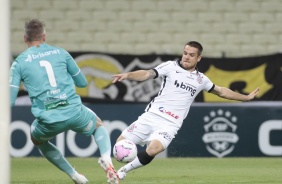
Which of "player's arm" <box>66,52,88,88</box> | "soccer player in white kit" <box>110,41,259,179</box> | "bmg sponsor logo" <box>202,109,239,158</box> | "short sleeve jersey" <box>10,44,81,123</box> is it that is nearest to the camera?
"short sleeve jersey" <box>10,44,81,123</box>

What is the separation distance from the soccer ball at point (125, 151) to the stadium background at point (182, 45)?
563 centimetres

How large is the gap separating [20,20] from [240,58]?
4472mm

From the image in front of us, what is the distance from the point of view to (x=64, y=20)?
17.0 meters

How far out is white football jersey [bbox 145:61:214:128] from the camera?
9695mm

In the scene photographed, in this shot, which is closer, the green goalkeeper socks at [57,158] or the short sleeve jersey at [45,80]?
the short sleeve jersey at [45,80]

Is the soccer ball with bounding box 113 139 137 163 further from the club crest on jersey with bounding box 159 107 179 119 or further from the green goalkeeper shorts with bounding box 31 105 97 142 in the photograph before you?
the club crest on jersey with bounding box 159 107 179 119

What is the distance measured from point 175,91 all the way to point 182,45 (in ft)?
24.2

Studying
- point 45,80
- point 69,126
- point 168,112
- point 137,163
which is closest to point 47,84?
point 45,80

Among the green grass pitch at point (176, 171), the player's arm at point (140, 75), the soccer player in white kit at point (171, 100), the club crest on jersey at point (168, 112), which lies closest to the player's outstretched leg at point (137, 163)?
the soccer player in white kit at point (171, 100)

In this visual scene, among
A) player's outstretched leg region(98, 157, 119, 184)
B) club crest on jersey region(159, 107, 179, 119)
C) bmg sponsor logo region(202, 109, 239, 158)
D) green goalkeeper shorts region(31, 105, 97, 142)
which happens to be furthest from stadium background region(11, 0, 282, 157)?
player's outstretched leg region(98, 157, 119, 184)

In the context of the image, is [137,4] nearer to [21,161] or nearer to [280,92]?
[280,92]

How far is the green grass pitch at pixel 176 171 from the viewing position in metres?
10.1

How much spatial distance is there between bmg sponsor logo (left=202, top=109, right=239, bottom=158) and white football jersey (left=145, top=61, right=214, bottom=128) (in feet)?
16.3

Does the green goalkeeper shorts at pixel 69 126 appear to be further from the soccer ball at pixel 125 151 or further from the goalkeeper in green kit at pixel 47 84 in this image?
the soccer ball at pixel 125 151
